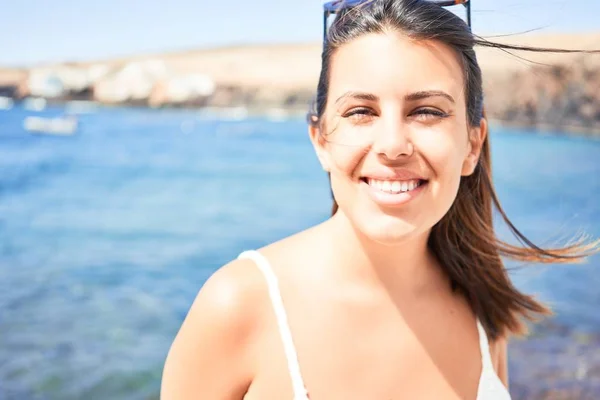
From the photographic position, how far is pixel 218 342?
1712 millimetres

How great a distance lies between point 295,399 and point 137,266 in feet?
30.2

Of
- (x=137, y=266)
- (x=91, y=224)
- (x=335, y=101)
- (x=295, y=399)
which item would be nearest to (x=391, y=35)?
(x=335, y=101)

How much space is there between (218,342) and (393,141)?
26.9 inches

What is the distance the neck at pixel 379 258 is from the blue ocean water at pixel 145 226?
79cm

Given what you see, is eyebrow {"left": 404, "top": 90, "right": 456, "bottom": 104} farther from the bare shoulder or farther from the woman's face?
the bare shoulder

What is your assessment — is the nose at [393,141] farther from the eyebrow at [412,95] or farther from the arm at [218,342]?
the arm at [218,342]

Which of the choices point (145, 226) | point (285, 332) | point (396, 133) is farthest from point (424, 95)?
point (145, 226)

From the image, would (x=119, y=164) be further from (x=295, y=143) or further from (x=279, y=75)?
(x=279, y=75)

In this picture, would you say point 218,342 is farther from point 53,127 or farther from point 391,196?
point 53,127

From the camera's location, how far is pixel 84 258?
37.0 feet

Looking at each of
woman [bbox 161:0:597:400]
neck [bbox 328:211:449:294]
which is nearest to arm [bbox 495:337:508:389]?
woman [bbox 161:0:597:400]

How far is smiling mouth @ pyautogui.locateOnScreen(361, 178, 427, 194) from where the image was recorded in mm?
1698

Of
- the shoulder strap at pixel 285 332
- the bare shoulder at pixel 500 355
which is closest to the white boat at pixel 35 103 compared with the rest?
the bare shoulder at pixel 500 355

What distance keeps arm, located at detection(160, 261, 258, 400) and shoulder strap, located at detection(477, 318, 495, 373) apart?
837mm
